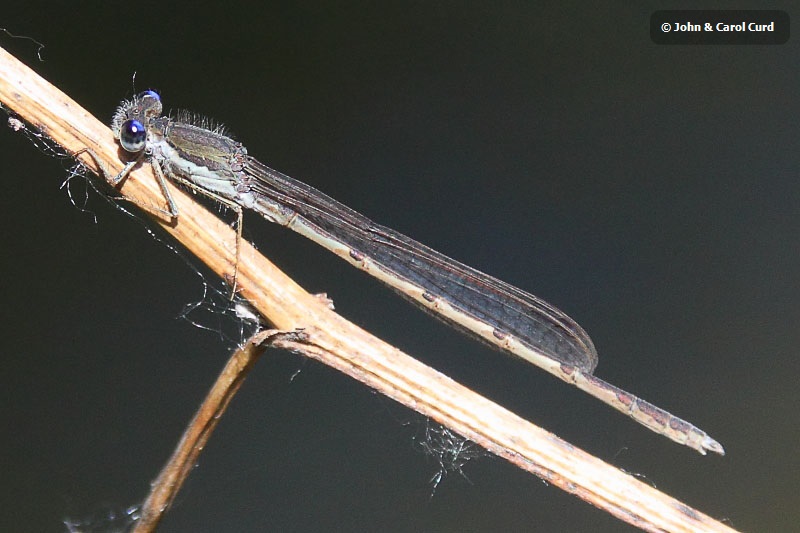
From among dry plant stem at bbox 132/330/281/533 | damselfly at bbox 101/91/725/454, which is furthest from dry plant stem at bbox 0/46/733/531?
damselfly at bbox 101/91/725/454

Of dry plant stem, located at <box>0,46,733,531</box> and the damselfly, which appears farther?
the damselfly

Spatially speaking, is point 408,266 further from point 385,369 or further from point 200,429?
point 200,429

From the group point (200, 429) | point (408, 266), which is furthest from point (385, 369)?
point (408, 266)

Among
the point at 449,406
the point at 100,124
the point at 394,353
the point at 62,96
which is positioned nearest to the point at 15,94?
the point at 62,96

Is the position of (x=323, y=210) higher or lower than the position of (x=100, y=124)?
higher

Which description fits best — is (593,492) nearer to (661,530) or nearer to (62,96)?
(661,530)

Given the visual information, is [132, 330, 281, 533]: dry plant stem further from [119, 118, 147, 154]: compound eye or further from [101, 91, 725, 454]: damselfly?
[101, 91, 725, 454]: damselfly
